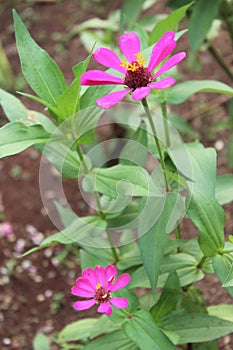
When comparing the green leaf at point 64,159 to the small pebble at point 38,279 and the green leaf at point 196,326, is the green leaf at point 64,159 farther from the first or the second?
the small pebble at point 38,279

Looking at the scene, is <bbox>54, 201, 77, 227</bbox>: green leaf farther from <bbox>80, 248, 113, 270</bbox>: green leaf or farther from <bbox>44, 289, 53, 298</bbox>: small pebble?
<bbox>44, 289, 53, 298</bbox>: small pebble

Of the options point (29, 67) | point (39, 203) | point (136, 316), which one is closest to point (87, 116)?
point (29, 67)

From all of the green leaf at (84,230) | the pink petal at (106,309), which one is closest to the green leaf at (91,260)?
the green leaf at (84,230)

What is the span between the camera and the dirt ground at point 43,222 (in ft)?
5.39

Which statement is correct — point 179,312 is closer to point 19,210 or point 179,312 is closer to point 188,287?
Result: point 188,287

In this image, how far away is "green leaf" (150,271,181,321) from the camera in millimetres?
1071

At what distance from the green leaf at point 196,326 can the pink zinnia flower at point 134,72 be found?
449mm

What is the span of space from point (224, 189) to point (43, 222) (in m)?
0.83

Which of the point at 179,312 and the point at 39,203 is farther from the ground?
the point at 39,203

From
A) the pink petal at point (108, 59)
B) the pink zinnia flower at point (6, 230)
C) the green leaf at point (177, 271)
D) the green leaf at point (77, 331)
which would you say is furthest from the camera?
the pink zinnia flower at point (6, 230)

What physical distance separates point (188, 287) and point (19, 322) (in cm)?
59

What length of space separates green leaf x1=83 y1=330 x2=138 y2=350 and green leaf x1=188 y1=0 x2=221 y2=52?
666 millimetres

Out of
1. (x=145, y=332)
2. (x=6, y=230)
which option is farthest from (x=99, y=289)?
(x=6, y=230)

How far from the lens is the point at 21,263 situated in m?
1.79
